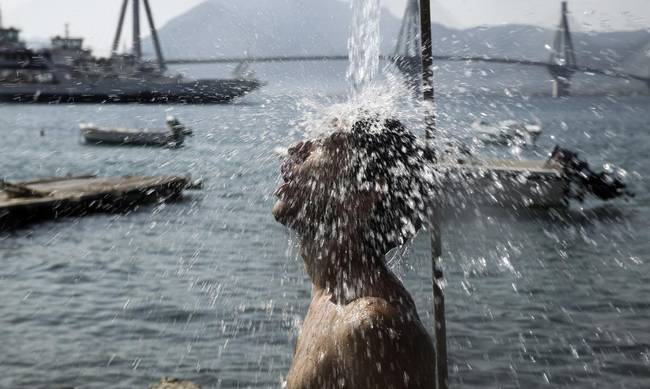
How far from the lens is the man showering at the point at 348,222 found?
2156 mm

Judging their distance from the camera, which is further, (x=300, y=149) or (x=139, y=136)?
(x=139, y=136)

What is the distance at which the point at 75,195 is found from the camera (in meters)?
28.4

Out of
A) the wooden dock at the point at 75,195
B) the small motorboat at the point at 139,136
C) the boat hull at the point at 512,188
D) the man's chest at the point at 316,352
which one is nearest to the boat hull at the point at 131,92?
the small motorboat at the point at 139,136

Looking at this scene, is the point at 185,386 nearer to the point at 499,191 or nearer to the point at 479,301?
the point at 479,301

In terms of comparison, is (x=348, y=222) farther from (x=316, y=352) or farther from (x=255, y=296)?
(x=255, y=296)

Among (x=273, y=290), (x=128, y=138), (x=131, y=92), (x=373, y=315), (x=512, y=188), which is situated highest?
(x=373, y=315)

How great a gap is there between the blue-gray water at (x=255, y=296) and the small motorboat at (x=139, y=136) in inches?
1120

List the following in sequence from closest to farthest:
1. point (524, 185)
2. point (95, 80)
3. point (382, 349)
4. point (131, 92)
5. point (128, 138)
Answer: point (382, 349) < point (524, 185) < point (128, 138) < point (95, 80) < point (131, 92)

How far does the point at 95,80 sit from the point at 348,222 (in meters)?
148

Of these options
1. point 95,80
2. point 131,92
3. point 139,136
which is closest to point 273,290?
point 139,136

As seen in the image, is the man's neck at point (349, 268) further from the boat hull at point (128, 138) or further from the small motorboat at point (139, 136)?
the boat hull at point (128, 138)

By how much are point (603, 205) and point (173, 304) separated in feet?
79.5

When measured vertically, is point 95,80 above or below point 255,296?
below

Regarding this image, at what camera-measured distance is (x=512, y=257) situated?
2516 cm
